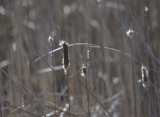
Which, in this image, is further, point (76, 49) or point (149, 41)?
point (76, 49)


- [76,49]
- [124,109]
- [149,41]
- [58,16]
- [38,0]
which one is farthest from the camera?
[38,0]

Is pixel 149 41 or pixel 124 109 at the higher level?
pixel 149 41

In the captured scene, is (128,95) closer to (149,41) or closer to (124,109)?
(124,109)

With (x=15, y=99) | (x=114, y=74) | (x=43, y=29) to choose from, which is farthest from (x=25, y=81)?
(x=114, y=74)

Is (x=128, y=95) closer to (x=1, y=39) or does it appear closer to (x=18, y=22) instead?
(x=18, y=22)

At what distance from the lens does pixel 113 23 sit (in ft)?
Result: 7.34

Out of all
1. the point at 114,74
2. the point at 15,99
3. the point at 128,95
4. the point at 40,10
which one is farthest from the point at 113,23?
the point at 15,99

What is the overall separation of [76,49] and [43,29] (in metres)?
0.44

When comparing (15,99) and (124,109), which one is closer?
(15,99)

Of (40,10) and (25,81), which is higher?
(40,10)

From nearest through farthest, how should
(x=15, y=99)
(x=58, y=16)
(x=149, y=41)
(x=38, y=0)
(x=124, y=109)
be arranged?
(x=149, y=41) → (x=15, y=99) → (x=124, y=109) → (x=58, y=16) → (x=38, y=0)

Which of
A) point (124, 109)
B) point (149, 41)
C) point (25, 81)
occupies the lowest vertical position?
point (124, 109)

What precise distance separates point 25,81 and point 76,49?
0.34 meters

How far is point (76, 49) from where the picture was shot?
5.30 feet
